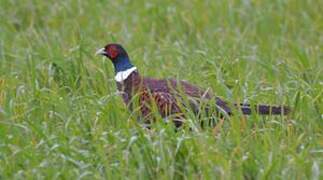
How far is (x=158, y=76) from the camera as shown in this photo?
7941mm

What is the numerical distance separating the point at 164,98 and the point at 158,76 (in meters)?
1.13

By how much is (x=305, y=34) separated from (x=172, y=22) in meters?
0.99

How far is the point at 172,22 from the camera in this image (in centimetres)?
969

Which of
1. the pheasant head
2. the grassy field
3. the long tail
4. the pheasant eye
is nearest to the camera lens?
the grassy field

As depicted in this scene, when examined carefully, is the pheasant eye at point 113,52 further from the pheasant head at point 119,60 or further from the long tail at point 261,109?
the long tail at point 261,109

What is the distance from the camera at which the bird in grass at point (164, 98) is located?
Answer: 254 inches

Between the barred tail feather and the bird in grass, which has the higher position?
the bird in grass

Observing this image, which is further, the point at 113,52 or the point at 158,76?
the point at 158,76

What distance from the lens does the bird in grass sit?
254 inches

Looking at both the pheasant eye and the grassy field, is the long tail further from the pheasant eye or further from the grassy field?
the pheasant eye

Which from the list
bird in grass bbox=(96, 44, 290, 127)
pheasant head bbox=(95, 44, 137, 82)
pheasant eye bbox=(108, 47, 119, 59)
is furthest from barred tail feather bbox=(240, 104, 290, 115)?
pheasant eye bbox=(108, 47, 119, 59)

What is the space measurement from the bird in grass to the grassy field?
3.9 inches

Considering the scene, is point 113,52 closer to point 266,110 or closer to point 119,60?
point 119,60

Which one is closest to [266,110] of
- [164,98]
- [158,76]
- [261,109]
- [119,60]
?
[261,109]
